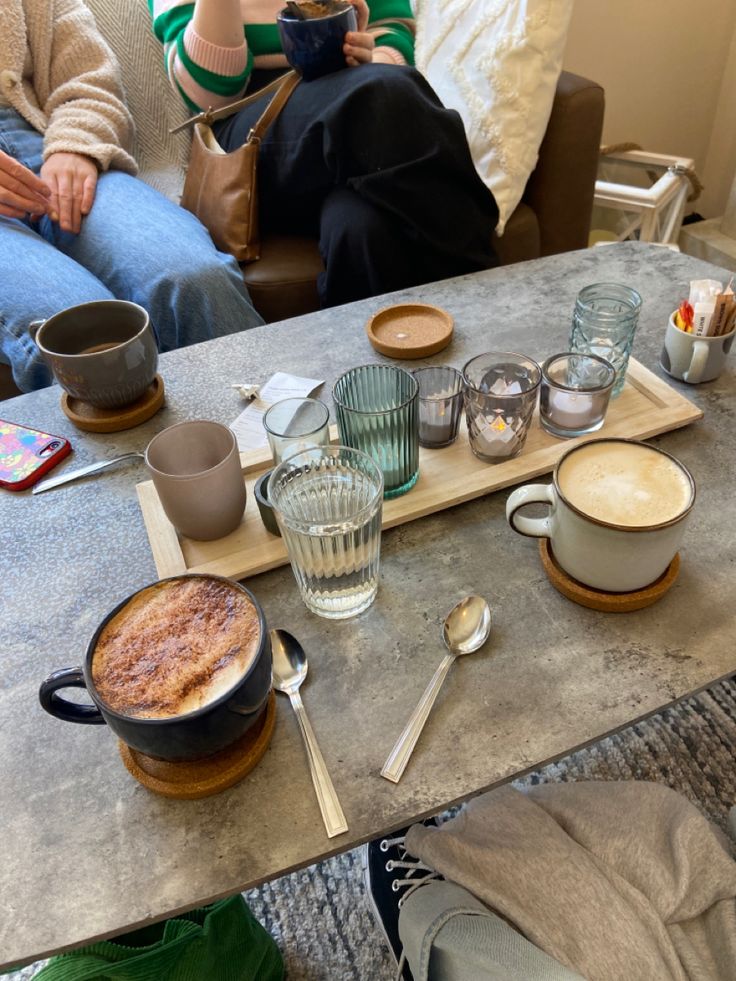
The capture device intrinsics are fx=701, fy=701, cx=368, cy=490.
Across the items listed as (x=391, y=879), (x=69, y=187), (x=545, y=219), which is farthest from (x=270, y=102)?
(x=391, y=879)

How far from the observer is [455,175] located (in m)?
1.41

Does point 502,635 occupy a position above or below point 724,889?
above

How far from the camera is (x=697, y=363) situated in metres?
0.86

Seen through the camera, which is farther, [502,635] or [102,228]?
[102,228]

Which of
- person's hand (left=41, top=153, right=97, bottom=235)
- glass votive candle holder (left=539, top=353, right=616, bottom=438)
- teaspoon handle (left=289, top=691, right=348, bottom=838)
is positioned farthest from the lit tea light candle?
person's hand (left=41, top=153, right=97, bottom=235)

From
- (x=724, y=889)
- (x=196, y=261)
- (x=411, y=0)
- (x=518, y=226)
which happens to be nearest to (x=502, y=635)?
(x=724, y=889)

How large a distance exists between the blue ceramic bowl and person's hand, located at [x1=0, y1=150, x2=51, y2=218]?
22.0 inches

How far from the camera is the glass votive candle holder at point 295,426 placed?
2.45ft

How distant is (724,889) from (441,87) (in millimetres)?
1571

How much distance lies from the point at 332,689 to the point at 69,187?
4.26ft

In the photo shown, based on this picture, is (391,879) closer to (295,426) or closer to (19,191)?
(295,426)

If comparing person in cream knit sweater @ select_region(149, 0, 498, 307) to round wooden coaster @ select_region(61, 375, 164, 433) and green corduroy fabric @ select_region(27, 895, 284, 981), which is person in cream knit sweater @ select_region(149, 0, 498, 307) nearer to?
round wooden coaster @ select_region(61, 375, 164, 433)

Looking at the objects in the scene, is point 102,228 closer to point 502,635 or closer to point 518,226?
point 518,226

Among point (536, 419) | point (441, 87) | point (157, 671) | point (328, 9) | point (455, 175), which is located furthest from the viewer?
point (441, 87)
